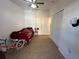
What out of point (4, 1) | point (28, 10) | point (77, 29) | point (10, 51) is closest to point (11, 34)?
point (10, 51)

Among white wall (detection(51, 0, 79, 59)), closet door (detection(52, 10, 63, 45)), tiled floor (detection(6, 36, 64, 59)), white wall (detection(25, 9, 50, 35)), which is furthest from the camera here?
white wall (detection(25, 9, 50, 35))

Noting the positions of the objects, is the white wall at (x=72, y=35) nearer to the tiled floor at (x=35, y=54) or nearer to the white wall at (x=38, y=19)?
the tiled floor at (x=35, y=54)

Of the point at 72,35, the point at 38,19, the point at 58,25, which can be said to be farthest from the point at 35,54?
the point at 38,19

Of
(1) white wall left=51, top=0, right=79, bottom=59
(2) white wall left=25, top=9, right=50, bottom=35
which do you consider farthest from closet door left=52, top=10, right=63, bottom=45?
(2) white wall left=25, top=9, right=50, bottom=35

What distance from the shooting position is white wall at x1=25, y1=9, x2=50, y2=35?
28.4ft

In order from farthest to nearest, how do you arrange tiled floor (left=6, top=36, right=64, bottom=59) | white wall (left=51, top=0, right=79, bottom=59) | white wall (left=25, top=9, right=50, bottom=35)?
white wall (left=25, top=9, right=50, bottom=35), tiled floor (left=6, top=36, right=64, bottom=59), white wall (left=51, top=0, right=79, bottom=59)

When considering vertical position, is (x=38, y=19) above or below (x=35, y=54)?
above

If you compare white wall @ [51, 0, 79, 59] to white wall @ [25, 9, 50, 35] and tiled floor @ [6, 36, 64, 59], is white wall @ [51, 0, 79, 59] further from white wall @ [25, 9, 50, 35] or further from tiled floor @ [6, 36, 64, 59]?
white wall @ [25, 9, 50, 35]

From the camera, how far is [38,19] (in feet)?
28.9

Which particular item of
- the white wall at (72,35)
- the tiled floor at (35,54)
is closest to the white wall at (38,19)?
the tiled floor at (35,54)

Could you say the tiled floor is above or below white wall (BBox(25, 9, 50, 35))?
below

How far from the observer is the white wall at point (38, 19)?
341 inches

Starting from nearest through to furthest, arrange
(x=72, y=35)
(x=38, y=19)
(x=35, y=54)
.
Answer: (x=72, y=35) < (x=35, y=54) < (x=38, y=19)

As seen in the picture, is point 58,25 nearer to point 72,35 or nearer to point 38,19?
point 72,35
